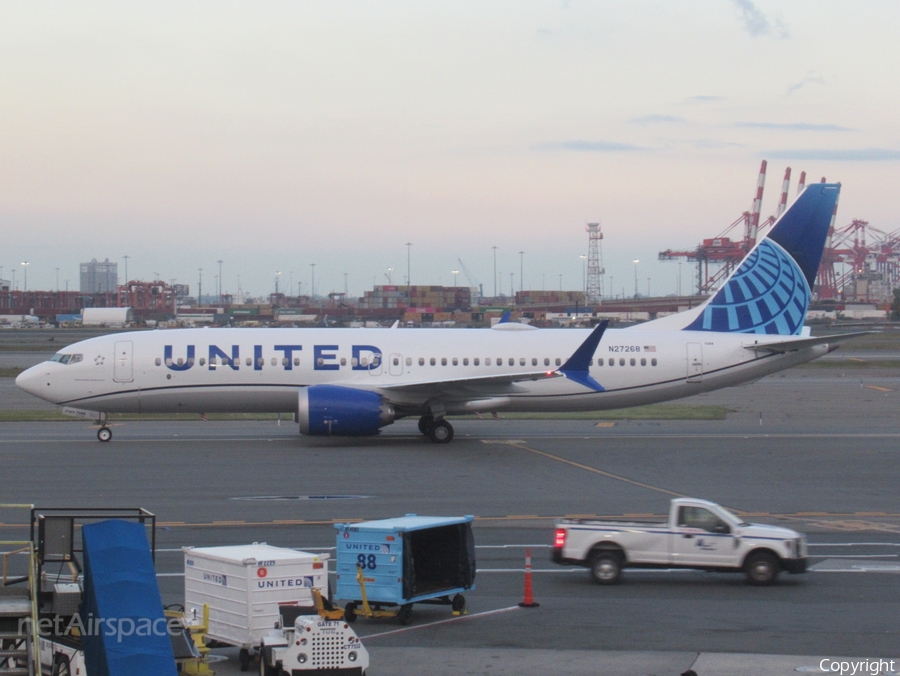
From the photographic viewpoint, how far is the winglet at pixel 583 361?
34266mm

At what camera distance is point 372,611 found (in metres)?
15.0

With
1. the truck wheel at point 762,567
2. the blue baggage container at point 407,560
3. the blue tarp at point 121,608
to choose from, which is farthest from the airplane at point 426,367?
the blue tarp at point 121,608

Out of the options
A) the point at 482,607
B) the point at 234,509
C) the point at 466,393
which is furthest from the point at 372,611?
the point at 466,393

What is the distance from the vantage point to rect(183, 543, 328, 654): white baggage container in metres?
13.2

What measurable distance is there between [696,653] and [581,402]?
23318 mm

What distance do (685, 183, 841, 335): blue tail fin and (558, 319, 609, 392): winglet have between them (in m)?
5.53

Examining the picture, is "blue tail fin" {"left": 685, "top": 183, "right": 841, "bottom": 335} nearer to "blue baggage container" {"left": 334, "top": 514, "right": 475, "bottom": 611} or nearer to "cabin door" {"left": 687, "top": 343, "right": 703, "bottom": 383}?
"cabin door" {"left": 687, "top": 343, "right": 703, "bottom": 383}

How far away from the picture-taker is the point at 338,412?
3306 centimetres

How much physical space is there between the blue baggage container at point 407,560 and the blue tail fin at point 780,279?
24.4 metres

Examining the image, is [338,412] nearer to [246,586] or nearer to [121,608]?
[246,586]

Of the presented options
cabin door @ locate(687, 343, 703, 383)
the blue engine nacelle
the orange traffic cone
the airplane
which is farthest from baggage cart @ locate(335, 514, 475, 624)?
cabin door @ locate(687, 343, 703, 383)

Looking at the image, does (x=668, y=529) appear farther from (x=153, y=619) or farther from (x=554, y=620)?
(x=153, y=619)

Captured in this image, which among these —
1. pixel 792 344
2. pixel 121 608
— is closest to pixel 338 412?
pixel 792 344

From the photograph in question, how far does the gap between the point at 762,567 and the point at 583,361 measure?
18116mm
